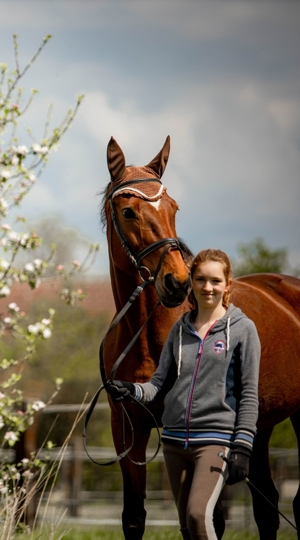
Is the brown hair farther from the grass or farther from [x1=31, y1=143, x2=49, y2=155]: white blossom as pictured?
the grass

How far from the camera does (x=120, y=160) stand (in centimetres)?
407

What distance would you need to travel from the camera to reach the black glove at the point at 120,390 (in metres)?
3.13

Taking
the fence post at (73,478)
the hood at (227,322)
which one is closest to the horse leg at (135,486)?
the hood at (227,322)

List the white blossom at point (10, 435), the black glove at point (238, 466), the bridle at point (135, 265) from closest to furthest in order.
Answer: the black glove at point (238, 466), the bridle at point (135, 265), the white blossom at point (10, 435)

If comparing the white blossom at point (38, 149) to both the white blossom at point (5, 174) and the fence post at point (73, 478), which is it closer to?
the white blossom at point (5, 174)

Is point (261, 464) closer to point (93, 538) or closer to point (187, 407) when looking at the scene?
point (93, 538)

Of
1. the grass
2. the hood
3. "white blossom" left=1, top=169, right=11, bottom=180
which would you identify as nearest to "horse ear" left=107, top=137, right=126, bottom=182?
"white blossom" left=1, top=169, right=11, bottom=180

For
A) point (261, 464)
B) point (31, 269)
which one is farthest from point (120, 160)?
point (261, 464)

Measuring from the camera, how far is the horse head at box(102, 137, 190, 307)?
349 cm

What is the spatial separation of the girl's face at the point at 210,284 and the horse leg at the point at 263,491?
7.62ft

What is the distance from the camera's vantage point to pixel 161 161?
13.9 feet

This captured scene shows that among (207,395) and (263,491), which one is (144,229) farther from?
(263,491)

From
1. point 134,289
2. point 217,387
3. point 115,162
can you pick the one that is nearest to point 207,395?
point 217,387

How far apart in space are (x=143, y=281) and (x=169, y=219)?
35 cm
